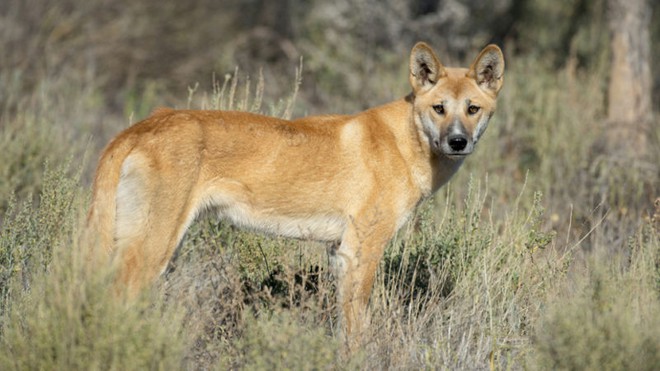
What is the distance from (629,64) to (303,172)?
17.2ft

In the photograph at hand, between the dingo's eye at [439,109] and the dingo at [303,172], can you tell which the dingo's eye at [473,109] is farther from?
the dingo's eye at [439,109]

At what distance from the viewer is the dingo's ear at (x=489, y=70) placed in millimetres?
4973

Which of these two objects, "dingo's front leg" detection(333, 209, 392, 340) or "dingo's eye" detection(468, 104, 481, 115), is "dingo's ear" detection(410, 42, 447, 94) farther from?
"dingo's front leg" detection(333, 209, 392, 340)

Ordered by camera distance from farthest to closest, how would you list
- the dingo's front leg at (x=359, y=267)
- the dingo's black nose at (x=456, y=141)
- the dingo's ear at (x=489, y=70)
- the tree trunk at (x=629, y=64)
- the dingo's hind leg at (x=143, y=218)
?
the tree trunk at (x=629, y=64)
the dingo's ear at (x=489, y=70)
the dingo's black nose at (x=456, y=141)
the dingo's front leg at (x=359, y=267)
the dingo's hind leg at (x=143, y=218)

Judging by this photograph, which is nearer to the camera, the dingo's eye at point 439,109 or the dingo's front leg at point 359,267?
the dingo's front leg at point 359,267

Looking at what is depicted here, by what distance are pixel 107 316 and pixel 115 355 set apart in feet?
0.58

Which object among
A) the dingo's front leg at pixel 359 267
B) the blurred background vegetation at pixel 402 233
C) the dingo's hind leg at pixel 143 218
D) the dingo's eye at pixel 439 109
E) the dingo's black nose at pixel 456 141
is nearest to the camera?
the blurred background vegetation at pixel 402 233

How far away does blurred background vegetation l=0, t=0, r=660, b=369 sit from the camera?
3633 mm

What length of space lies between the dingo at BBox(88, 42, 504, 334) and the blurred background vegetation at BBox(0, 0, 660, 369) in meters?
0.29

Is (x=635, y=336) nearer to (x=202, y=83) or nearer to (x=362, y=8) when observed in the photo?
(x=362, y=8)

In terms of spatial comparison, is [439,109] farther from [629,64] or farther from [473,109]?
[629,64]

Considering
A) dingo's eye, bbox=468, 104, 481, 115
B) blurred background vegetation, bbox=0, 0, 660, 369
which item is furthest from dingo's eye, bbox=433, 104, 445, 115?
blurred background vegetation, bbox=0, 0, 660, 369

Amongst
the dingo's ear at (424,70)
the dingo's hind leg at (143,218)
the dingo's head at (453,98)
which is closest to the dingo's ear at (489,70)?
the dingo's head at (453,98)

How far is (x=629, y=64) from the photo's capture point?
8641mm
